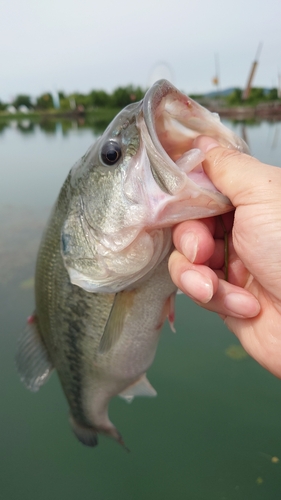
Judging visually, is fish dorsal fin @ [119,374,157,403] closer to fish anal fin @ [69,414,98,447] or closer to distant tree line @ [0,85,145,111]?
fish anal fin @ [69,414,98,447]

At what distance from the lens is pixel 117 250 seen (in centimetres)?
119

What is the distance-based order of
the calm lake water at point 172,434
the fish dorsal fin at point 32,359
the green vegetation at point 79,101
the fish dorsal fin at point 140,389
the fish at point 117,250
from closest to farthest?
the fish at point 117,250
the fish dorsal fin at point 32,359
the fish dorsal fin at point 140,389
the calm lake water at point 172,434
the green vegetation at point 79,101

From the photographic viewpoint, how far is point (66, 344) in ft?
5.62

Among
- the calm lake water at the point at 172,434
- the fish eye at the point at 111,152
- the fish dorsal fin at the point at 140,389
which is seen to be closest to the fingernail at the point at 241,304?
the fish eye at the point at 111,152

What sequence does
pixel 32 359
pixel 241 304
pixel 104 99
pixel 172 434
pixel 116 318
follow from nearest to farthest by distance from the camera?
pixel 241 304 < pixel 116 318 < pixel 32 359 < pixel 172 434 < pixel 104 99

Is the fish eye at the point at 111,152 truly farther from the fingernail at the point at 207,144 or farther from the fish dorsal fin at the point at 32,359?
the fish dorsal fin at the point at 32,359

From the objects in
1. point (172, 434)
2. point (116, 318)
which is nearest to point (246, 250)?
point (116, 318)

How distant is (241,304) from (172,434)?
1799 mm

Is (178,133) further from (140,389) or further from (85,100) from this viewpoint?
(85,100)

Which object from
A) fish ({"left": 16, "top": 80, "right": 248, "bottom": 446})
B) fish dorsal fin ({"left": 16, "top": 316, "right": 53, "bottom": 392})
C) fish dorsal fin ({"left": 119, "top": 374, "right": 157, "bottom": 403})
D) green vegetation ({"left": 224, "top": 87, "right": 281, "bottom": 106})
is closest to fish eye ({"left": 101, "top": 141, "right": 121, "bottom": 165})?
fish ({"left": 16, "top": 80, "right": 248, "bottom": 446})

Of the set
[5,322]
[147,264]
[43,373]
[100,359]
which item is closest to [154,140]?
[147,264]

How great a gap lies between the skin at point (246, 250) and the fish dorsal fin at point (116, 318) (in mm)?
412

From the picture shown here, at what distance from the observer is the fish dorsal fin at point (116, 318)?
145 cm

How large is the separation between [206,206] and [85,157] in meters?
0.62
